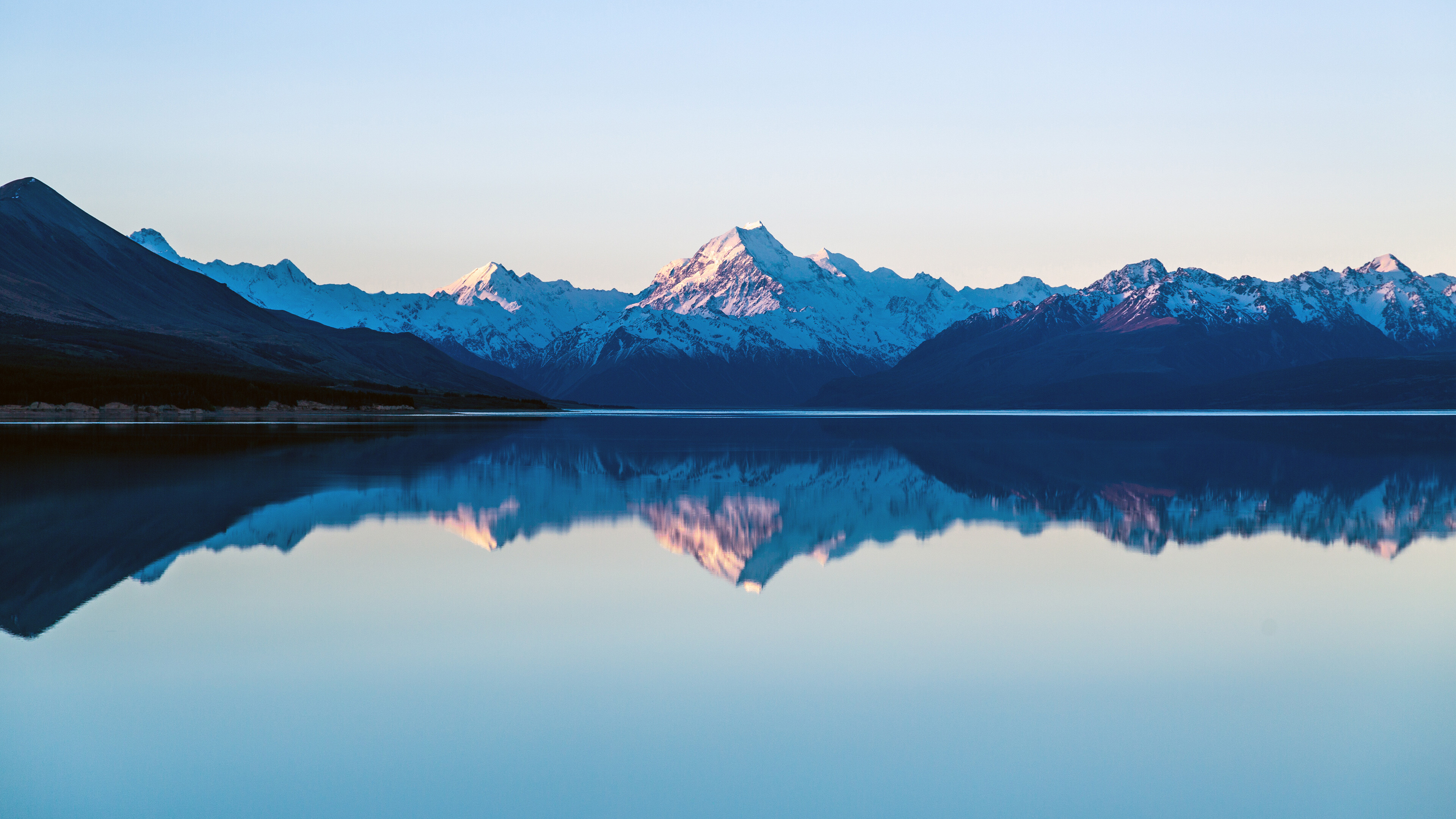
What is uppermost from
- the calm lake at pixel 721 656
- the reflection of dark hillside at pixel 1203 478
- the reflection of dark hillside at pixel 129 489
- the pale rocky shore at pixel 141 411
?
the reflection of dark hillside at pixel 1203 478

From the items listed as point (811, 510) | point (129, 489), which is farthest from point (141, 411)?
point (811, 510)

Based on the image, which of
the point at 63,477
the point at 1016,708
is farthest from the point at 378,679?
the point at 63,477

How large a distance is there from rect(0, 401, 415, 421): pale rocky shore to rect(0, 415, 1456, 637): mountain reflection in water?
224ft

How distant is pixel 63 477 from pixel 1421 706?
151ft

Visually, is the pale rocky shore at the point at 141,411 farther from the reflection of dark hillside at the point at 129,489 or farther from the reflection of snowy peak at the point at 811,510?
the reflection of snowy peak at the point at 811,510

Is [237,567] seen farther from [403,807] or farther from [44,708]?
[403,807]

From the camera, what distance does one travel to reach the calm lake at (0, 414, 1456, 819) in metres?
12.6

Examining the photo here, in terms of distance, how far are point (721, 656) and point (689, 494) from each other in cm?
2682

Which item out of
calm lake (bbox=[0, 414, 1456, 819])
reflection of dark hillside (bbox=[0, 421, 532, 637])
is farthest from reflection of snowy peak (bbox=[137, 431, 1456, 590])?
reflection of dark hillside (bbox=[0, 421, 532, 637])

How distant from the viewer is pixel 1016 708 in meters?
15.2

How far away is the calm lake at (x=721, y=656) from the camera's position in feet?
41.2

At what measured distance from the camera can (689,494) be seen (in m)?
44.8

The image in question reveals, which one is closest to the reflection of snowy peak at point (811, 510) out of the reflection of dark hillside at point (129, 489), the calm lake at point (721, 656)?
the calm lake at point (721, 656)

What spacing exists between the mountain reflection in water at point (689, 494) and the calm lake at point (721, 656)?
29 centimetres
